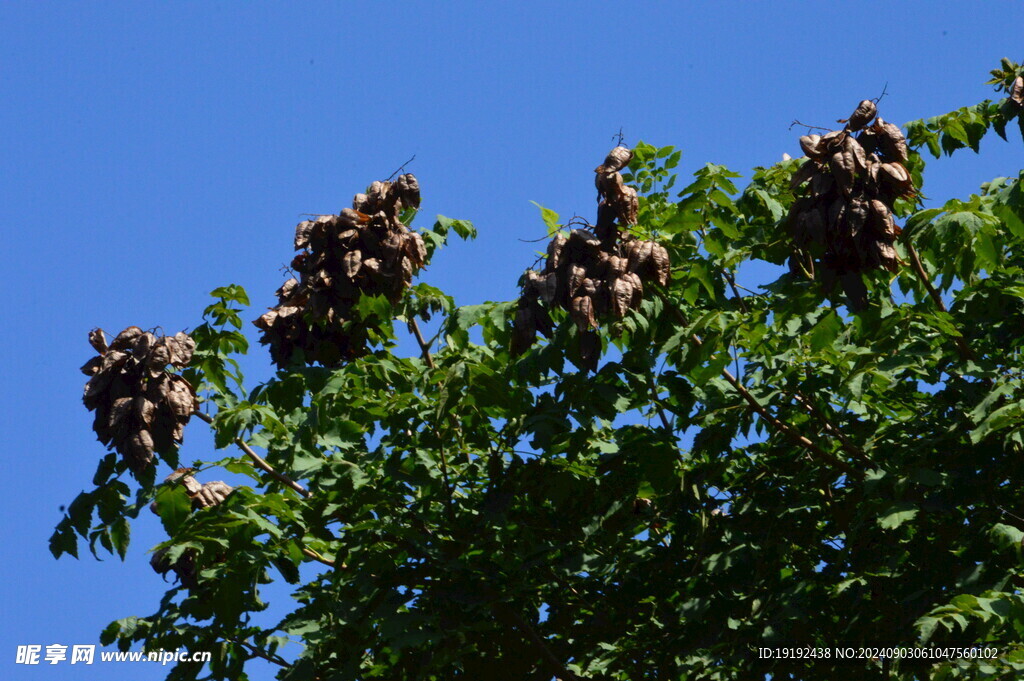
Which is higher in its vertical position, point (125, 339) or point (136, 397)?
point (125, 339)

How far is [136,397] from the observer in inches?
285

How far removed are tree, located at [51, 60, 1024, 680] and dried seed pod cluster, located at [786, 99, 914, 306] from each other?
0.02 meters

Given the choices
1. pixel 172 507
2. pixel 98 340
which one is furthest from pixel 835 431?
pixel 98 340

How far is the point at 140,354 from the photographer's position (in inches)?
287

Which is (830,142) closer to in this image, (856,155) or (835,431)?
(856,155)

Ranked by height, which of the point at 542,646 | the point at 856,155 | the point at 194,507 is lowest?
the point at 542,646

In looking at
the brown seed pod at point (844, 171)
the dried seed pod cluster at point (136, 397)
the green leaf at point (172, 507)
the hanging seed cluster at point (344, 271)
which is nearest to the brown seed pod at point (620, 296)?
the brown seed pod at point (844, 171)

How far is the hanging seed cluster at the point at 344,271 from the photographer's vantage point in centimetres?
791

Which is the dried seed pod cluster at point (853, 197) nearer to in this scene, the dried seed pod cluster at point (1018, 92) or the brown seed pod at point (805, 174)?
the brown seed pod at point (805, 174)

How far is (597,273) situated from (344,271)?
2.26 m

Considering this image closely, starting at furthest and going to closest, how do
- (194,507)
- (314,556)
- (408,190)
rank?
(194,507), (408,190), (314,556)

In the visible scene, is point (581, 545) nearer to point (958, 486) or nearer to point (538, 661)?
point (538, 661)

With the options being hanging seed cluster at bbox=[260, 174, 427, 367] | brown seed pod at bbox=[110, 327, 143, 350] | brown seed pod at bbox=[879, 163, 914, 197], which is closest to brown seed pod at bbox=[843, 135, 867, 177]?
brown seed pod at bbox=[879, 163, 914, 197]

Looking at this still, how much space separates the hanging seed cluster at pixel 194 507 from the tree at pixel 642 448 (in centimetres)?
16
